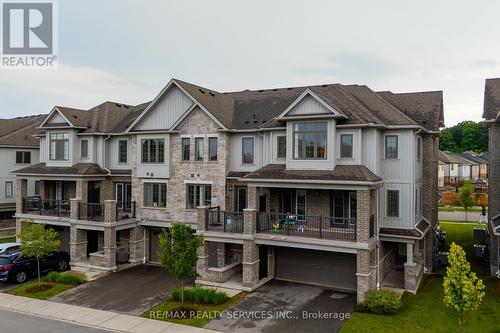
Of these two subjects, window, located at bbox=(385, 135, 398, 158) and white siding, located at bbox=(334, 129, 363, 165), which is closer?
white siding, located at bbox=(334, 129, 363, 165)

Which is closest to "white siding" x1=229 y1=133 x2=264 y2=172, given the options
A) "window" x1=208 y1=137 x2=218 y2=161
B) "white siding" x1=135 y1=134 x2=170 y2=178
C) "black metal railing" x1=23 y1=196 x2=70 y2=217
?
"window" x1=208 y1=137 x2=218 y2=161

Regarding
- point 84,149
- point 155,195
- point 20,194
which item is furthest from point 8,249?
point 155,195

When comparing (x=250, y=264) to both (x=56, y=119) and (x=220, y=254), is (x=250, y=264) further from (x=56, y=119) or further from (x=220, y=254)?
(x=56, y=119)

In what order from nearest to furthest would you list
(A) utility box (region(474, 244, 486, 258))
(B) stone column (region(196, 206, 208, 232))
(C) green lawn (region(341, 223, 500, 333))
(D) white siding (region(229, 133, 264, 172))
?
(C) green lawn (region(341, 223, 500, 333)) < (B) stone column (region(196, 206, 208, 232)) < (D) white siding (region(229, 133, 264, 172)) < (A) utility box (region(474, 244, 486, 258))

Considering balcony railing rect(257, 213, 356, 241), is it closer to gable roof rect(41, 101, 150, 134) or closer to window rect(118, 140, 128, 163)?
window rect(118, 140, 128, 163)

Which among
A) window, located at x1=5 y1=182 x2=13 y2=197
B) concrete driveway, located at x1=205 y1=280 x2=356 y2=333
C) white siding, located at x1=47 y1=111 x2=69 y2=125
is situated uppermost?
white siding, located at x1=47 y1=111 x2=69 y2=125

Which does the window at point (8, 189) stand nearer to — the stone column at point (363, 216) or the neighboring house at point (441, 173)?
the stone column at point (363, 216)

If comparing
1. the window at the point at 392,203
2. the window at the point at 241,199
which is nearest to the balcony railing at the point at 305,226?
the window at the point at 392,203
